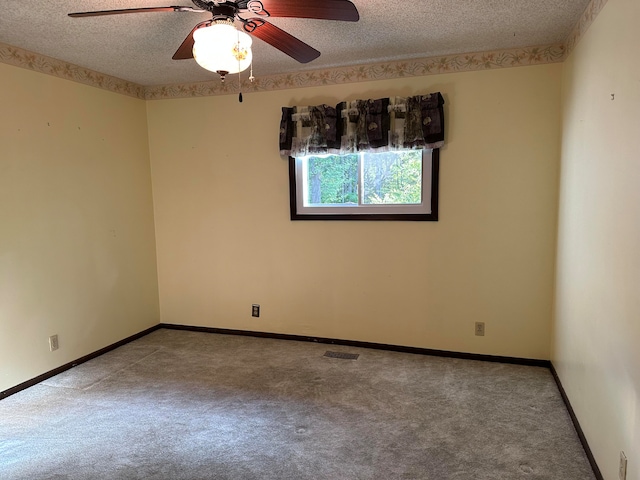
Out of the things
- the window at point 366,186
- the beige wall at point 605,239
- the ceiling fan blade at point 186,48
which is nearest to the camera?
the beige wall at point 605,239

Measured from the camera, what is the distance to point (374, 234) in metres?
3.52

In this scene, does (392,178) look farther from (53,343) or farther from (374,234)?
(53,343)

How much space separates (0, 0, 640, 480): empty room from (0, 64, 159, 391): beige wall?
0.06 feet

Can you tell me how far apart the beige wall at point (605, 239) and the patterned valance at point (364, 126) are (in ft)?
3.00

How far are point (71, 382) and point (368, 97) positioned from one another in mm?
3158

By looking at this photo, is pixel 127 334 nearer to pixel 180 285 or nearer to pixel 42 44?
pixel 180 285

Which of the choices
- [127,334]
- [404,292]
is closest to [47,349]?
[127,334]

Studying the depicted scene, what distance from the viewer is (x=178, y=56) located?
239cm

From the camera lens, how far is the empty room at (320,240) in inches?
80.8

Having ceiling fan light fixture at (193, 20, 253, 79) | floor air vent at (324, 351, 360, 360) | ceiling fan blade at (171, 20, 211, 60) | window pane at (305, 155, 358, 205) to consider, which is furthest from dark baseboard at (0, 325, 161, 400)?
ceiling fan light fixture at (193, 20, 253, 79)

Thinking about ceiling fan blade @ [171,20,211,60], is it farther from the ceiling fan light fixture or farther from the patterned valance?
the patterned valance

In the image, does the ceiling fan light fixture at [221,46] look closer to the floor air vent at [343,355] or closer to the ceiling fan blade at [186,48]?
the ceiling fan blade at [186,48]

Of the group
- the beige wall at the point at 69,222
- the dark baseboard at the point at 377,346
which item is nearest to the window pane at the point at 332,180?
the dark baseboard at the point at 377,346

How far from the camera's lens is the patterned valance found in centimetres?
318
